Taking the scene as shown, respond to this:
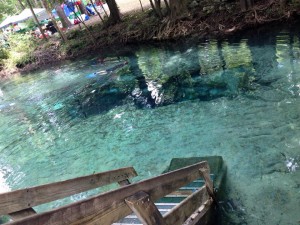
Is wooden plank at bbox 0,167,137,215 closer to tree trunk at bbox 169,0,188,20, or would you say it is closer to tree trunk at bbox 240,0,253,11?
tree trunk at bbox 240,0,253,11

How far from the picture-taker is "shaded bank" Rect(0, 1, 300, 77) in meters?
14.9

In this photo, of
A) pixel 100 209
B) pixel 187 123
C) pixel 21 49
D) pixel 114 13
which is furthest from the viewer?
pixel 21 49

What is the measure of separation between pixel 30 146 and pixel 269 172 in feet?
23.9

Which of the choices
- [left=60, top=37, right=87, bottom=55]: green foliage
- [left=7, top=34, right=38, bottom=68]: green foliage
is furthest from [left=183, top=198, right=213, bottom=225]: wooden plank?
[left=7, top=34, right=38, bottom=68]: green foliage

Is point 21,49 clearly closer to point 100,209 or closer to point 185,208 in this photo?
point 185,208

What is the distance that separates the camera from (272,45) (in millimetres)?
11891

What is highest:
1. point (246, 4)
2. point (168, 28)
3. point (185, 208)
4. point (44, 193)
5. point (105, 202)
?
point (105, 202)

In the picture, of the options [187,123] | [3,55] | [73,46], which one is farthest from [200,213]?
[3,55]

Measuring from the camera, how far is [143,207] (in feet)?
7.48

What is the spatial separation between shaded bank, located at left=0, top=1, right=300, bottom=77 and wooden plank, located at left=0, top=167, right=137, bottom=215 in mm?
13822

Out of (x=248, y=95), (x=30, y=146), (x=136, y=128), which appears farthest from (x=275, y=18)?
(x=30, y=146)

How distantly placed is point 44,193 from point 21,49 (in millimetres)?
27543

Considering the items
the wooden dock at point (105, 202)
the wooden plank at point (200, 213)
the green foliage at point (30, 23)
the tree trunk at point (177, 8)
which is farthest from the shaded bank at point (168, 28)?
the wooden dock at point (105, 202)

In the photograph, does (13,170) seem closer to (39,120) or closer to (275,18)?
(39,120)
